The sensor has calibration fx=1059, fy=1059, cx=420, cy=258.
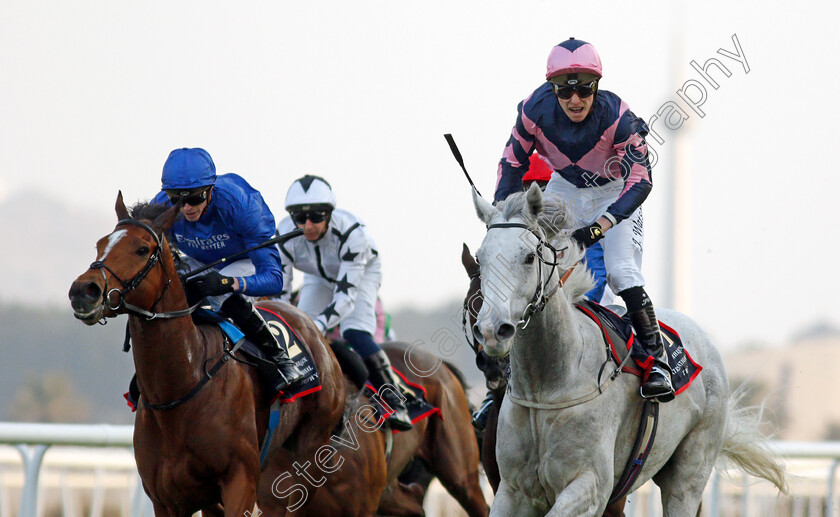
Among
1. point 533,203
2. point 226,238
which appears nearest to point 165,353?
point 226,238

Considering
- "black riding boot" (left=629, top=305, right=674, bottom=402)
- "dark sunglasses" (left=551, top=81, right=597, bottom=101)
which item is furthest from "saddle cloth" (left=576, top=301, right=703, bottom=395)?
"dark sunglasses" (left=551, top=81, right=597, bottom=101)

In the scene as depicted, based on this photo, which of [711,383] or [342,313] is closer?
[711,383]

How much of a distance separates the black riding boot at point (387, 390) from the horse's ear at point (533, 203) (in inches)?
110

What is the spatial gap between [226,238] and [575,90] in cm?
198

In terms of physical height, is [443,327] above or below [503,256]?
below

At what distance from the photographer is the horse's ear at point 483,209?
448 centimetres

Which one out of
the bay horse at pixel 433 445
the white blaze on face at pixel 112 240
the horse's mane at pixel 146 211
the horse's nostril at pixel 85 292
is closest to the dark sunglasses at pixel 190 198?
the horse's mane at pixel 146 211

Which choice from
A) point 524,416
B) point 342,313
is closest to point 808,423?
point 342,313

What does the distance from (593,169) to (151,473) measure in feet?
8.55

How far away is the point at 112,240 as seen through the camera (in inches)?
179

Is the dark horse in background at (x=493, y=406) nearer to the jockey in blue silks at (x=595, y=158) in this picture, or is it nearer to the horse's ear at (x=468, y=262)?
the horse's ear at (x=468, y=262)

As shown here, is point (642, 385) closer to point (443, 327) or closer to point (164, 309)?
point (443, 327)

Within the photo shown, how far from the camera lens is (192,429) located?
16.0 feet

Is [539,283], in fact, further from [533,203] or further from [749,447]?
[749,447]
